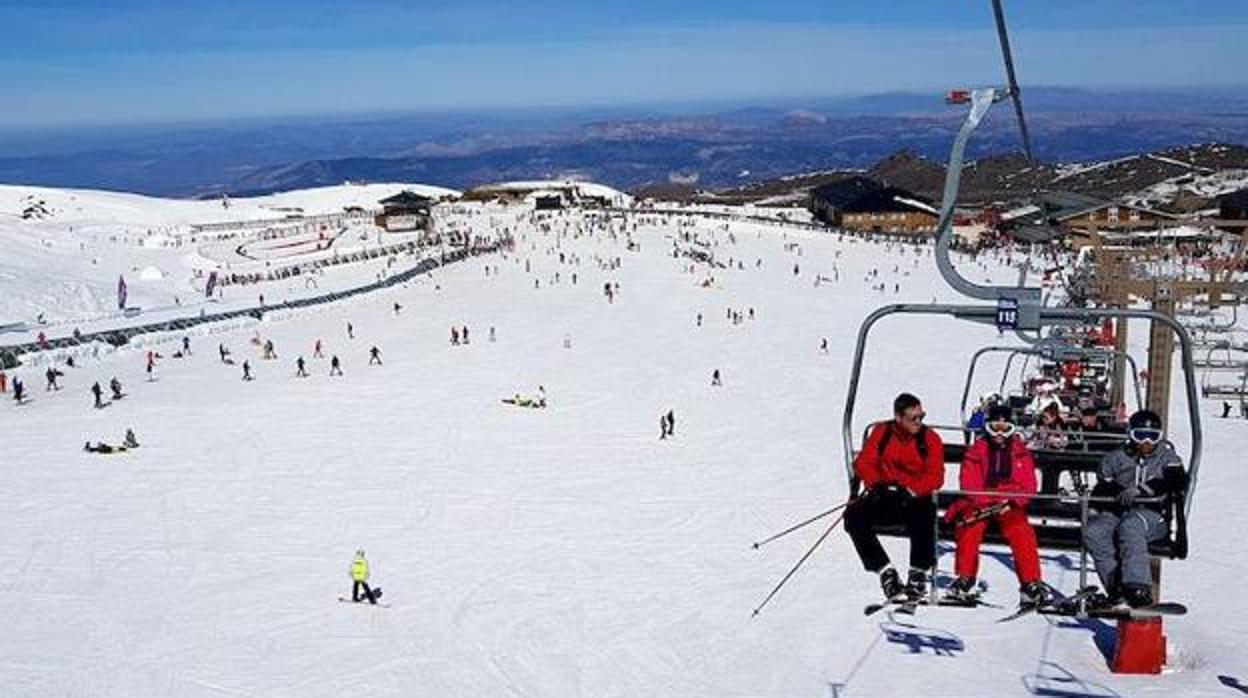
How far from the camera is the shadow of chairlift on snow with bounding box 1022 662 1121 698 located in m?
11.3

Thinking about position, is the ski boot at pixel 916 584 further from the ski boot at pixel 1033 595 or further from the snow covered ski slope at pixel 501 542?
the snow covered ski slope at pixel 501 542

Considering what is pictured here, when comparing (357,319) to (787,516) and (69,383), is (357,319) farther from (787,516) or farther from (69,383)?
(787,516)

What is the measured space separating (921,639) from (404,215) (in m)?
58.7

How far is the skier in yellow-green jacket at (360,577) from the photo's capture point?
1351cm

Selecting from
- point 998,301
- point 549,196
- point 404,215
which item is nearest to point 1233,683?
point 998,301

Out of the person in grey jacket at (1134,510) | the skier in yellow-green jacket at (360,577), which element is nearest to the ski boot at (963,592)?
the person in grey jacket at (1134,510)

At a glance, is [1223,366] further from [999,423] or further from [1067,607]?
[1067,607]

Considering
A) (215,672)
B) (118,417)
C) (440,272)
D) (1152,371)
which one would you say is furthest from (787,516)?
(440,272)

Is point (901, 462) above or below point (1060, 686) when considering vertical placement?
above

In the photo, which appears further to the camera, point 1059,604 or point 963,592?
point 963,592

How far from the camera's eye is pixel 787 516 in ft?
57.1

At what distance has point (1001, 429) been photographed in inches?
225

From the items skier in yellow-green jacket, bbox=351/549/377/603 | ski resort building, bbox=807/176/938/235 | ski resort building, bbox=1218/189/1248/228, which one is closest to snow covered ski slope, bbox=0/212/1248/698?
skier in yellow-green jacket, bbox=351/549/377/603

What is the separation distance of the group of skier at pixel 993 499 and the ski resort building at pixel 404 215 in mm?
61251
